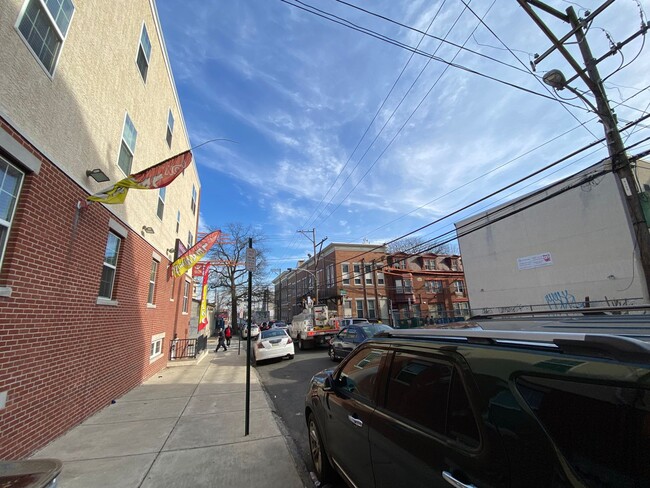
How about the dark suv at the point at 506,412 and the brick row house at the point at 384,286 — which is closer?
the dark suv at the point at 506,412

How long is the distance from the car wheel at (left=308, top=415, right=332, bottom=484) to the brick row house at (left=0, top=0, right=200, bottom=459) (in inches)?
151

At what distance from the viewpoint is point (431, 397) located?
2.05m

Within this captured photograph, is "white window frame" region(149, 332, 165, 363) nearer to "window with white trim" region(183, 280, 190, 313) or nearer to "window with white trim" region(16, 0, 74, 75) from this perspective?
"window with white trim" region(183, 280, 190, 313)

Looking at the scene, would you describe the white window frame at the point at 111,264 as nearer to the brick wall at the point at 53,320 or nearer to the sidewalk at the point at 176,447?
the brick wall at the point at 53,320

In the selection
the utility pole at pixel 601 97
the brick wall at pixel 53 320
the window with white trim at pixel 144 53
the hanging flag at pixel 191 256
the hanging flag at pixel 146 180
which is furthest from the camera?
the hanging flag at pixel 191 256

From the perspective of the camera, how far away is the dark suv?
115cm

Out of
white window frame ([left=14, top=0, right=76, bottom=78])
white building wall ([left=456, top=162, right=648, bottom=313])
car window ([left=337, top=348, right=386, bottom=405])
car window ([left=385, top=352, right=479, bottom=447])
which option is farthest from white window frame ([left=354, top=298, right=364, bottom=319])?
car window ([left=385, top=352, right=479, bottom=447])

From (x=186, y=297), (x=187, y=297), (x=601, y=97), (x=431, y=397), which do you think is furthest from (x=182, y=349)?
(x=601, y=97)

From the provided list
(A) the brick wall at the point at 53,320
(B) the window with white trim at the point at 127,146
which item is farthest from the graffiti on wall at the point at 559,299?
(B) the window with white trim at the point at 127,146

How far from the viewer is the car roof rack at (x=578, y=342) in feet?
3.83

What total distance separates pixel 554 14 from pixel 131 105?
978cm

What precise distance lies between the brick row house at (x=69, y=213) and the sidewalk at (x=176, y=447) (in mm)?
636

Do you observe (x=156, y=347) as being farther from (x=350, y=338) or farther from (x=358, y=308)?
(x=358, y=308)

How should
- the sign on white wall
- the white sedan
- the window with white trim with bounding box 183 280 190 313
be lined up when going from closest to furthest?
the white sedan → the window with white trim with bounding box 183 280 190 313 → the sign on white wall
